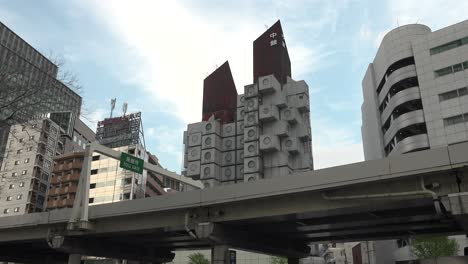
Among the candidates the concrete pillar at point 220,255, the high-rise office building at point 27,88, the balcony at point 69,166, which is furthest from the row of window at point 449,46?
the balcony at point 69,166

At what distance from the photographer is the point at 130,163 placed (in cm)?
2875

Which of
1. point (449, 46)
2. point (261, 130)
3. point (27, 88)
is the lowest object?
point (27, 88)

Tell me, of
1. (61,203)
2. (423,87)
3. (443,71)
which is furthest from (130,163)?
(61,203)

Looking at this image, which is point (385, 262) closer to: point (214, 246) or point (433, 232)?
point (433, 232)

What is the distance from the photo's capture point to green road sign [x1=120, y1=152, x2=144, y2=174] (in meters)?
28.3

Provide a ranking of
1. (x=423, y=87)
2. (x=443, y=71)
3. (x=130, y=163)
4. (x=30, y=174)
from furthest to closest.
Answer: (x=30, y=174) < (x=423, y=87) < (x=443, y=71) < (x=130, y=163)

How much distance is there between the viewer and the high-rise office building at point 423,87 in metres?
57.9

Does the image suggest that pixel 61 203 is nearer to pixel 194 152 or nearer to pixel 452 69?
pixel 194 152

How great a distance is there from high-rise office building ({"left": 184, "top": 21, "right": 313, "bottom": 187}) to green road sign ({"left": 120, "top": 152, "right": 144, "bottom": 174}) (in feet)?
191

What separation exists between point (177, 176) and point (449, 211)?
2321 cm

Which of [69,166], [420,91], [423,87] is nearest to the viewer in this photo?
[423,87]

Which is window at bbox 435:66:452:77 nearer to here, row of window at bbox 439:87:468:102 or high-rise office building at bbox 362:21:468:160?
high-rise office building at bbox 362:21:468:160

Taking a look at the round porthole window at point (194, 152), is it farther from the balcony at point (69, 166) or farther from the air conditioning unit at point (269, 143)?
the balcony at point (69, 166)

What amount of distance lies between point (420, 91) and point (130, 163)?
4802 cm
